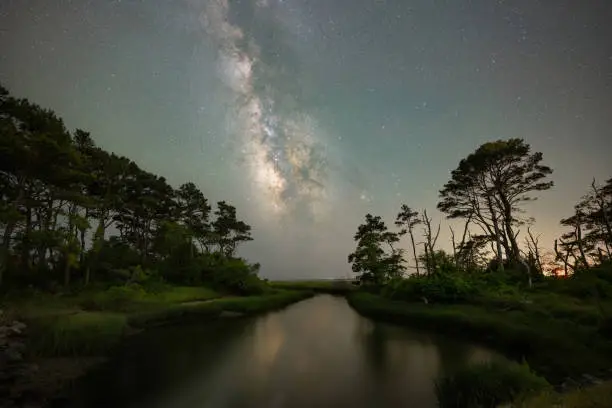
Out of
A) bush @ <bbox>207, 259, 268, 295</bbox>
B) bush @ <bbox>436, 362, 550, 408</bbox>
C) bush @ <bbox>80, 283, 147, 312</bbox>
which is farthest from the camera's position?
bush @ <bbox>207, 259, 268, 295</bbox>

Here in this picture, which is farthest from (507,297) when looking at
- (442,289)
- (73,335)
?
(73,335)

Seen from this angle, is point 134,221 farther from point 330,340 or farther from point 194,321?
point 330,340

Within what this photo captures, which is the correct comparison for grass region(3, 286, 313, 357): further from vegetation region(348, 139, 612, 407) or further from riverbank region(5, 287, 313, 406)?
vegetation region(348, 139, 612, 407)

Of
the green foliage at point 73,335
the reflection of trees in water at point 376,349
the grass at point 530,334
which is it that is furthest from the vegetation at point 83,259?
the grass at point 530,334

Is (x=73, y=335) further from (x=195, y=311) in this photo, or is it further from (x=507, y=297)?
(x=507, y=297)

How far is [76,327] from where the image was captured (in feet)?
56.8

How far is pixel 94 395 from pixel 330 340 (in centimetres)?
1471

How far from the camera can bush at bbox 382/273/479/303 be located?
89.6 feet

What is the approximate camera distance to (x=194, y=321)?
88.9ft

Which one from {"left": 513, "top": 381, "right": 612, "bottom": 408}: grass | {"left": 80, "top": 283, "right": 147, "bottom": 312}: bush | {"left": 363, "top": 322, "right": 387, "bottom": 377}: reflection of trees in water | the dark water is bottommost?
{"left": 363, "top": 322, "right": 387, "bottom": 377}: reflection of trees in water

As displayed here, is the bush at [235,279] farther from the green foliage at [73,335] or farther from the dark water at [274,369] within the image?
the green foliage at [73,335]

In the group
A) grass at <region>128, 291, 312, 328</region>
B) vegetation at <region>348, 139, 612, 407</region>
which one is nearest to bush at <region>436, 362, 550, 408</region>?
vegetation at <region>348, 139, 612, 407</region>

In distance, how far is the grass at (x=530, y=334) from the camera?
11.9 m

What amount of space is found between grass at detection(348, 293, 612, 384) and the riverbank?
1953 cm
